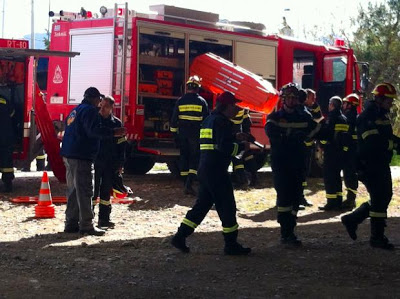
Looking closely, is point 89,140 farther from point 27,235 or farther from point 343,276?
point 343,276

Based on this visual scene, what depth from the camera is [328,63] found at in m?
18.2

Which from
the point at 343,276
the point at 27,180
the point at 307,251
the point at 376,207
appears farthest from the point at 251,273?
the point at 27,180

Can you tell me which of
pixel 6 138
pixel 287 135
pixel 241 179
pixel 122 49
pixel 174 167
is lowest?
pixel 241 179

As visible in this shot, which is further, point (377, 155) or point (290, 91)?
point (377, 155)

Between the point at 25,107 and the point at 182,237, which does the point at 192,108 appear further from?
the point at 182,237

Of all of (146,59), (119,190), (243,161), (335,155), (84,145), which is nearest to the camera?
(84,145)

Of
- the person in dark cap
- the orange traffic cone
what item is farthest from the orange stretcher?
the person in dark cap

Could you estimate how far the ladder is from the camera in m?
15.0

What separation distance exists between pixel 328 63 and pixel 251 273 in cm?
1107

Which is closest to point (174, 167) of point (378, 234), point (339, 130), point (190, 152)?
point (190, 152)

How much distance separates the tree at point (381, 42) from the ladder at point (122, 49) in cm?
2306

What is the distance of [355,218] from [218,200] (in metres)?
1.81

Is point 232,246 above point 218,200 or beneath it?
beneath

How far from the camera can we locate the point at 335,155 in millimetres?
12672
